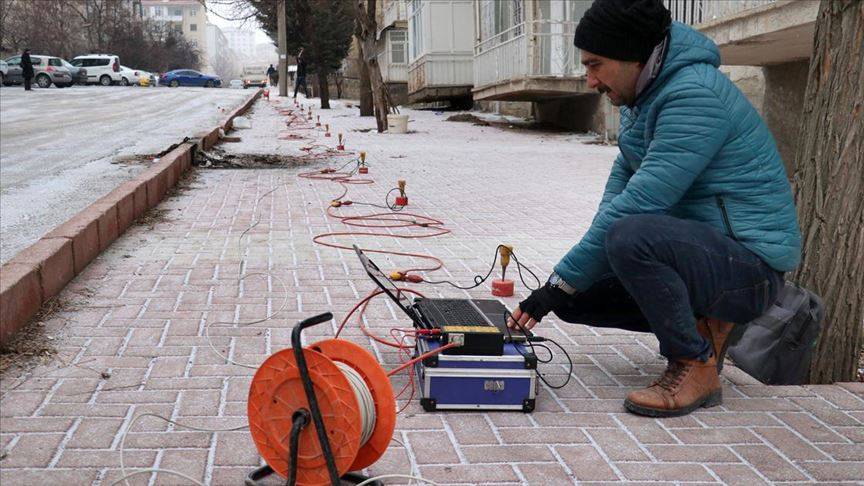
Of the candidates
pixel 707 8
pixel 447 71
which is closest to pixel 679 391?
pixel 707 8

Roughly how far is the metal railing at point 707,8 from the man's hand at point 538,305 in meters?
8.17

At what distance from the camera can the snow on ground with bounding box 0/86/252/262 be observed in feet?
25.6

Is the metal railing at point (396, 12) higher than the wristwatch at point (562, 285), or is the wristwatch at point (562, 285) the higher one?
the metal railing at point (396, 12)

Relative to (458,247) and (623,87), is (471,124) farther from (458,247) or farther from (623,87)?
(623,87)

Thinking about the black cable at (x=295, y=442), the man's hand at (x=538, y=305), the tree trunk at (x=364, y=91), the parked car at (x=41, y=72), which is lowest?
the black cable at (x=295, y=442)

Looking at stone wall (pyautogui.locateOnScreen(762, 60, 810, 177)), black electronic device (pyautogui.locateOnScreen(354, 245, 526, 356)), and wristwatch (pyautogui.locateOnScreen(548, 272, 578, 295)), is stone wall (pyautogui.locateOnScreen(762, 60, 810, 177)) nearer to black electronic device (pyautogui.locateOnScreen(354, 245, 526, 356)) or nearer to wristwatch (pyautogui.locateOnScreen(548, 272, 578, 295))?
black electronic device (pyautogui.locateOnScreen(354, 245, 526, 356))

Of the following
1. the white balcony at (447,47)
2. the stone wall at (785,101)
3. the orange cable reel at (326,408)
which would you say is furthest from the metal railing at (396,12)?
the orange cable reel at (326,408)

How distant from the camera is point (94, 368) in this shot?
3697mm

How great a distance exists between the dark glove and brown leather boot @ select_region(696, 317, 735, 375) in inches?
24.1

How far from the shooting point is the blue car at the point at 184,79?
5572 cm

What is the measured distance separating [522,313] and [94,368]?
6.17ft

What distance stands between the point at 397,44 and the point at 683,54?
124ft

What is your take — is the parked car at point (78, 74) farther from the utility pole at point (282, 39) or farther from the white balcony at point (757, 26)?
the white balcony at point (757, 26)

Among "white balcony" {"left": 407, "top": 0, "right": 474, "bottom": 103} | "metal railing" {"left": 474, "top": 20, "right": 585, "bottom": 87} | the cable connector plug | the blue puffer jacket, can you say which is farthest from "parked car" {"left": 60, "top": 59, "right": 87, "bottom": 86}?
the blue puffer jacket
